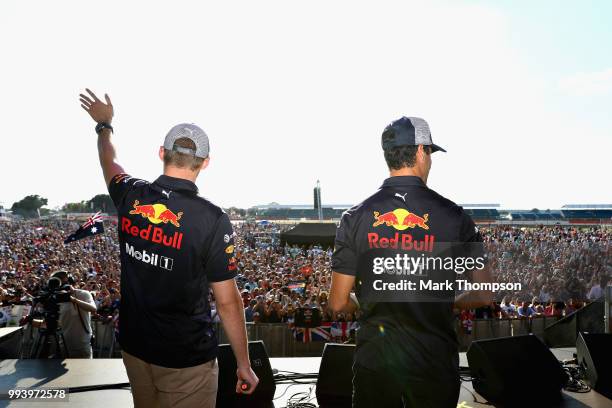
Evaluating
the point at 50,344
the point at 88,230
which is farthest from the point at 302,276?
the point at 50,344

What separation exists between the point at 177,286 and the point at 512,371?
305cm

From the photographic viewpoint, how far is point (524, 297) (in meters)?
12.4

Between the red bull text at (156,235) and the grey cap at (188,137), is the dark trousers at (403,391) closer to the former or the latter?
the red bull text at (156,235)

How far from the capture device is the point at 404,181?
193cm

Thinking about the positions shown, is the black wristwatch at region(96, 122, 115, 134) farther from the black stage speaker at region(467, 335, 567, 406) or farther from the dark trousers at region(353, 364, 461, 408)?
the black stage speaker at region(467, 335, 567, 406)

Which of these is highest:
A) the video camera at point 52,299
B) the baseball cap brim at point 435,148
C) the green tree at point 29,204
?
the green tree at point 29,204

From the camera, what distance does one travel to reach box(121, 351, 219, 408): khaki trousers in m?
1.91

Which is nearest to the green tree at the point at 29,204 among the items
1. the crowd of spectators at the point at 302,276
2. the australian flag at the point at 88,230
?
the crowd of spectators at the point at 302,276

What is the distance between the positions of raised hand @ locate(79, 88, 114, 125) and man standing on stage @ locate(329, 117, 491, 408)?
1.48 metres

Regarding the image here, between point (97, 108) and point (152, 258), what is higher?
point (97, 108)

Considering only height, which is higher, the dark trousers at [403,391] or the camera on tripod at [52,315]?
the dark trousers at [403,391]

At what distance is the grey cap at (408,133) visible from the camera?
1945 millimetres

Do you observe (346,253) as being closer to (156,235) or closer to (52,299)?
(156,235)

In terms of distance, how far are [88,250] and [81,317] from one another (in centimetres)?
1989
